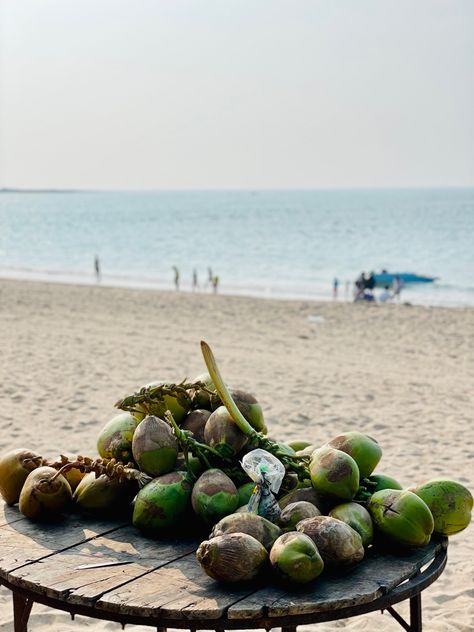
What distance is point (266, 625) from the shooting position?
5.90ft

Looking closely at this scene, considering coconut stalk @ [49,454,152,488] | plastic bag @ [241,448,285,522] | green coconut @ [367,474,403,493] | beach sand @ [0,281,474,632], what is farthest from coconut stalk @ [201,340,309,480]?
beach sand @ [0,281,474,632]

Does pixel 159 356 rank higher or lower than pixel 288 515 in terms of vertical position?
lower

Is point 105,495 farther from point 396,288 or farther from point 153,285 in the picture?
point 153,285

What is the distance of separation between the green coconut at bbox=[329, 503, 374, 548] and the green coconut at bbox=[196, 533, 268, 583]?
0.30 m

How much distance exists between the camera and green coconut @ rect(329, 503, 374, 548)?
204 centimetres

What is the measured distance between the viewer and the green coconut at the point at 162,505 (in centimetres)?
215

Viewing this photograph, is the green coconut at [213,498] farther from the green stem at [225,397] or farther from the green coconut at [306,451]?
the green coconut at [306,451]

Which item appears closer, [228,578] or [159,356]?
[228,578]

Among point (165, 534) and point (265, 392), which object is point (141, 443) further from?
point (265, 392)

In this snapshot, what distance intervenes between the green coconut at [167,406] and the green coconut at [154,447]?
0.39ft

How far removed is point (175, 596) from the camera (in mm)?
1812

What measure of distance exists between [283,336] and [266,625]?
12073 mm

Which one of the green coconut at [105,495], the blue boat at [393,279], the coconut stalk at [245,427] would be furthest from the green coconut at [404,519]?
the blue boat at [393,279]

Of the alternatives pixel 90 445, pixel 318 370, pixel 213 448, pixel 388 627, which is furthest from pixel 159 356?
pixel 213 448
